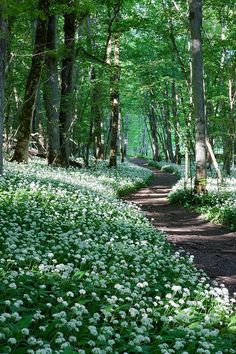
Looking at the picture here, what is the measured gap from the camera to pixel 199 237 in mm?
13039

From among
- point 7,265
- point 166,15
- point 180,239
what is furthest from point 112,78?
point 7,265

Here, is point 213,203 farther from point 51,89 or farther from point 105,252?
point 105,252

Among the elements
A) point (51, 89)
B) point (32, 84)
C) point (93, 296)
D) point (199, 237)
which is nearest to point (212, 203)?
point (199, 237)

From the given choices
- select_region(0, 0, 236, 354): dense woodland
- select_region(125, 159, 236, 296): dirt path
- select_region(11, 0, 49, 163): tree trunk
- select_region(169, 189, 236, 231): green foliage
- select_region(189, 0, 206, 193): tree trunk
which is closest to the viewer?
select_region(0, 0, 236, 354): dense woodland

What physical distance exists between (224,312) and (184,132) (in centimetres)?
1373

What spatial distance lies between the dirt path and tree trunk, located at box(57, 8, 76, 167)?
4.24 m

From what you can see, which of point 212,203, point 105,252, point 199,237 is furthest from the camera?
point 212,203

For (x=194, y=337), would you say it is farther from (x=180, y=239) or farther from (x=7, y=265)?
(x=180, y=239)

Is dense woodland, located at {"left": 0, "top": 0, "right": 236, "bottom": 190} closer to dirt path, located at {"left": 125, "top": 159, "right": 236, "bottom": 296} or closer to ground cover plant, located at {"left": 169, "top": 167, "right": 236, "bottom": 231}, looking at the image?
ground cover plant, located at {"left": 169, "top": 167, "right": 236, "bottom": 231}

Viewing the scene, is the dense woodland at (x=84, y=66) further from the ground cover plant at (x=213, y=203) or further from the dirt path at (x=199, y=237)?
the dirt path at (x=199, y=237)

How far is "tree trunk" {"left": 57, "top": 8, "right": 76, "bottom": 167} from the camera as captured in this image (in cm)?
2098

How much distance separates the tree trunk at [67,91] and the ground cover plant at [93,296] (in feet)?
40.0

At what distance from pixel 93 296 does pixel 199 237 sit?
783 centimetres

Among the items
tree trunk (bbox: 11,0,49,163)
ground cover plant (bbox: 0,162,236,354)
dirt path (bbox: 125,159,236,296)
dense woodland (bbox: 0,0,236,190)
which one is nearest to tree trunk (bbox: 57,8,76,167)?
dense woodland (bbox: 0,0,236,190)
